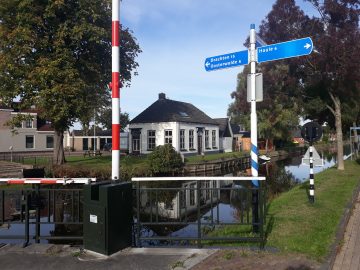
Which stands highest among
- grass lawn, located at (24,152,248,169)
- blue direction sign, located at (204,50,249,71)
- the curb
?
blue direction sign, located at (204,50,249,71)

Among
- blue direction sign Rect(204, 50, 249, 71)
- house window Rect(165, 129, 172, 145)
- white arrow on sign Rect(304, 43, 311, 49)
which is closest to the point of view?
white arrow on sign Rect(304, 43, 311, 49)

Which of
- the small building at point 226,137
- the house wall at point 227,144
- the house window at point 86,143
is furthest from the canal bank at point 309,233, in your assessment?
the house window at point 86,143

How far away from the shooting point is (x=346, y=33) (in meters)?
18.0

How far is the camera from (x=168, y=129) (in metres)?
38.1

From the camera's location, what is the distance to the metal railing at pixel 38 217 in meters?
6.61

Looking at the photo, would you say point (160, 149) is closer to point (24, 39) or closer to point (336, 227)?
point (24, 39)

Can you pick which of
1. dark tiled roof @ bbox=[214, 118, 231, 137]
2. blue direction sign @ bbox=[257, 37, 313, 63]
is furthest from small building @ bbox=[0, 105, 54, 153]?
blue direction sign @ bbox=[257, 37, 313, 63]

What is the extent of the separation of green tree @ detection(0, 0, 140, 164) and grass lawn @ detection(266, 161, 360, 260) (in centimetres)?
1708

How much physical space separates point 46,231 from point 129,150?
2981cm

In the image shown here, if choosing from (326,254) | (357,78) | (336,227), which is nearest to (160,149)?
(357,78)

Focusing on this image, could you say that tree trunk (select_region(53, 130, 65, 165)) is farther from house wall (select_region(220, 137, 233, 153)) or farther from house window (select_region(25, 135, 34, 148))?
house wall (select_region(220, 137, 233, 153))

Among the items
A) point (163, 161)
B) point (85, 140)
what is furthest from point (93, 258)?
point (85, 140)

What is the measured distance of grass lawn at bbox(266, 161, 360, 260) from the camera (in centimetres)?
610

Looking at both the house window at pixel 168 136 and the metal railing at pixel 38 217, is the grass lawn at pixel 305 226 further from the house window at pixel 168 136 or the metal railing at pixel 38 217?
the house window at pixel 168 136
